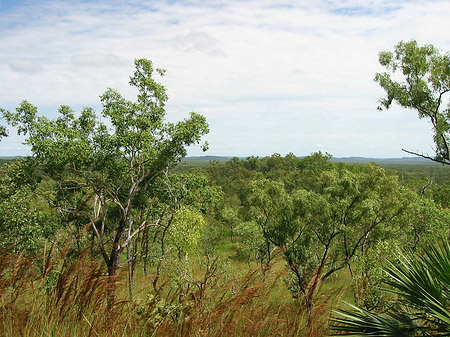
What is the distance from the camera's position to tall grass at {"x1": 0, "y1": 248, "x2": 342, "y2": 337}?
86.7 inches

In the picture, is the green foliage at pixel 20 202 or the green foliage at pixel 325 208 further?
the green foliage at pixel 325 208

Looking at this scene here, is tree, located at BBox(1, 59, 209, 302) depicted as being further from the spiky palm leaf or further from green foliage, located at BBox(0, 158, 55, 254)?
the spiky palm leaf

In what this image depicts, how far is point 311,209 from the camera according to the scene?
15.2m

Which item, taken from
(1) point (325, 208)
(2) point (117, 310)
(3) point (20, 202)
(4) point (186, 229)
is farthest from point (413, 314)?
(3) point (20, 202)

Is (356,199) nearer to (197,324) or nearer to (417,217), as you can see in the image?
(417,217)

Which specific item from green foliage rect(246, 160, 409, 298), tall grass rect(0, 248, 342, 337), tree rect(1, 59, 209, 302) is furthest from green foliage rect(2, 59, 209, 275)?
tall grass rect(0, 248, 342, 337)

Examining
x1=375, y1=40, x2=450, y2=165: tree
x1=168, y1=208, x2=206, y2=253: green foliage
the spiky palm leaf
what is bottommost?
x1=168, y1=208, x2=206, y2=253: green foliage

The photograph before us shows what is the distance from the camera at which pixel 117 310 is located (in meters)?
2.53

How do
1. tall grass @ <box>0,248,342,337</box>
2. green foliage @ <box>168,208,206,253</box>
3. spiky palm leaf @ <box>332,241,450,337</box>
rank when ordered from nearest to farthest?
1. tall grass @ <box>0,248,342,337</box>
2. spiky palm leaf @ <box>332,241,450,337</box>
3. green foliage @ <box>168,208,206,253</box>

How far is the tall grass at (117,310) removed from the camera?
2201 millimetres

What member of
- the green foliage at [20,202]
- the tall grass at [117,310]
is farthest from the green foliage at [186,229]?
the tall grass at [117,310]

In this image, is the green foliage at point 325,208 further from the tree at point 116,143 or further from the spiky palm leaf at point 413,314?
the spiky palm leaf at point 413,314

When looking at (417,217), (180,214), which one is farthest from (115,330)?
(417,217)

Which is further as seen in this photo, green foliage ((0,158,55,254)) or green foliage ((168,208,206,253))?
green foliage ((0,158,55,254))
